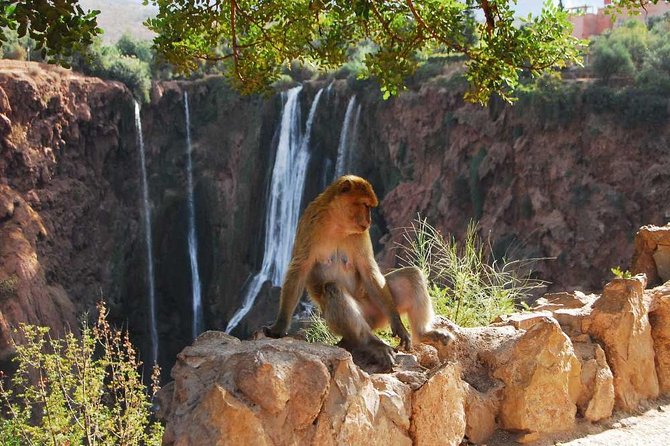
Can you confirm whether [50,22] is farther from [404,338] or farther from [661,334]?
[661,334]

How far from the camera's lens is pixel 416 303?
486 cm

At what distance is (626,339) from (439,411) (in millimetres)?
1768

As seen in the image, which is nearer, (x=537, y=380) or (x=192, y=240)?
(x=537, y=380)

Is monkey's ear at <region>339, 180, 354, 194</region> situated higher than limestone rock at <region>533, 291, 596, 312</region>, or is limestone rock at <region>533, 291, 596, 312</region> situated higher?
monkey's ear at <region>339, 180, 354, 194</region>

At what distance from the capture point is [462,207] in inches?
973

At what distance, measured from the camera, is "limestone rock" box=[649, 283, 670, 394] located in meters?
5.50

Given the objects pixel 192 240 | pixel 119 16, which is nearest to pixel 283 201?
pixel 192 240

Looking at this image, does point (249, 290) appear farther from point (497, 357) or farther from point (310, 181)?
point (497, 357)

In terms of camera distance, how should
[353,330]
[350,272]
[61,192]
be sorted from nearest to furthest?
[353,330] < [350,272] < [61,192]

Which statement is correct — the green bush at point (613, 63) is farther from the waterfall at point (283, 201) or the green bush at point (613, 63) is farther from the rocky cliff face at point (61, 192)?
the rocky cliff face at point (61, 192)

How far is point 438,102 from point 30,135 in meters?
13.2

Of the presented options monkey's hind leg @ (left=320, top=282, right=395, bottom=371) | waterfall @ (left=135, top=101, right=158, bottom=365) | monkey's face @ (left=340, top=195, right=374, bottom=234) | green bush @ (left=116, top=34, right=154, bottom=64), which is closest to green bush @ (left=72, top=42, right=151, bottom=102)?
waterfall @ (left=135, top=101, right=158, bottom=365)

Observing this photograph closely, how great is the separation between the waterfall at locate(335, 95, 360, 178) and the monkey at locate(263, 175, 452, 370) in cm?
2284

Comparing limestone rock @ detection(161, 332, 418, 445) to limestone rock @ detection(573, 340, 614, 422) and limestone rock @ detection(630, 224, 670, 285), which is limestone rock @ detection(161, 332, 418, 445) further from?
limestone rock @ detection(630, 224, 670, 285)
